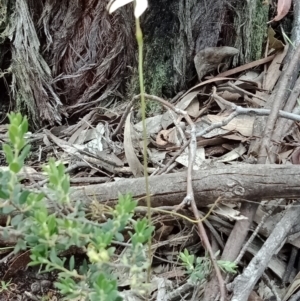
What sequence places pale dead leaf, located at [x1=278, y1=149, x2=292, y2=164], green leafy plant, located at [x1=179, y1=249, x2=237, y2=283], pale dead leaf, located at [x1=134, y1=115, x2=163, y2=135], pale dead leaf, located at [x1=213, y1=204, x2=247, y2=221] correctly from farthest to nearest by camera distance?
pale dead leaf, located at [x1=134, y1=115, x2=163, y2=135], pale dead leaf, located at [x1=278, y1=149, x2=292, y2=164], pale dead leaf, located at [x1=213, y1=204, x2=247, y2=221], green leafy plant, located at [x1=179, y1=249, x2=237, y2=283]

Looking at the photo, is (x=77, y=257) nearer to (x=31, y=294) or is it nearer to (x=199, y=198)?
(x=31, y=294)

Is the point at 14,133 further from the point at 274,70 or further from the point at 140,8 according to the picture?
the point at 274,70

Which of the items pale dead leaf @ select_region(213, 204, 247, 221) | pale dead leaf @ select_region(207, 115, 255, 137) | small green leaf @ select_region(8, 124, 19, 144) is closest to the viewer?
small green leaf @ select_region(8, 124, 19, 144)

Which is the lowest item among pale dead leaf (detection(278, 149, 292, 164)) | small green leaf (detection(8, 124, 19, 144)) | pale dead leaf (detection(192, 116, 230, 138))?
pale dead leaf (detection(278, 149, 292, 164))

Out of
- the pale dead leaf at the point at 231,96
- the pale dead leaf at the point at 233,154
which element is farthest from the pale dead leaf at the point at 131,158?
the pale dead leaf at the point at 231,96

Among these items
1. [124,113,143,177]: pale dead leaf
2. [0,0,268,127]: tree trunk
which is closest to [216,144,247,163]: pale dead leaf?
[124,113,143,177]: pale dead leaf

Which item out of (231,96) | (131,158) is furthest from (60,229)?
(231,96)

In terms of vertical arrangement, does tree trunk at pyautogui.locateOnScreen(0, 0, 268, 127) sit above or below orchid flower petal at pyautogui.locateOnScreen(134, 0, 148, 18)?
below

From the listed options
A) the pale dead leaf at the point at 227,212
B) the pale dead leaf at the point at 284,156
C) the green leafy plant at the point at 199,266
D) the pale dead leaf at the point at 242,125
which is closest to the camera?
the green leafy plant at the point at 199,266

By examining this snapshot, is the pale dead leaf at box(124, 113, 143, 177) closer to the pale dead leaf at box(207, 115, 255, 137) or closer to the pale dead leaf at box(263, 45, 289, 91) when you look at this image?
the pale dead leaf at box(207, 115, 255, 137)

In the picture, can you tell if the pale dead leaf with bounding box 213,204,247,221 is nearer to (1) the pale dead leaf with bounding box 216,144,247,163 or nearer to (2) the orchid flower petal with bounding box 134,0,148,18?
(1) the pale dead leaf with bounding box 216,144,247,163

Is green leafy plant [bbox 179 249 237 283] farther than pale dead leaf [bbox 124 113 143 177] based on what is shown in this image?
No

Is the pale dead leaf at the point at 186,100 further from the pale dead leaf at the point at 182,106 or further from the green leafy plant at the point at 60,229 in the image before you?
the green leafy plant at the point at 60,229

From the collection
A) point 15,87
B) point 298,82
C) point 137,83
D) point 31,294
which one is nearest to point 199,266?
point 31,294
